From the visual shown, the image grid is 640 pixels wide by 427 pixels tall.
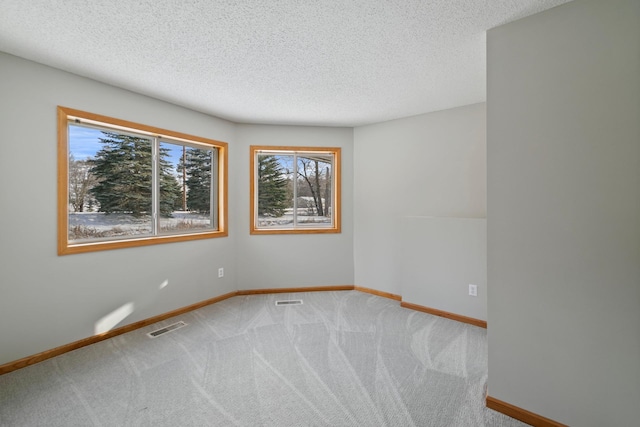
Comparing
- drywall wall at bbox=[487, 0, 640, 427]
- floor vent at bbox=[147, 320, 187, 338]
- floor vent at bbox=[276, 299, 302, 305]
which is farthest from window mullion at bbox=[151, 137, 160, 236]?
drywall wall at bbox=[487, 0, 640, 427]

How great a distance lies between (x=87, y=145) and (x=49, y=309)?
60.7 inches

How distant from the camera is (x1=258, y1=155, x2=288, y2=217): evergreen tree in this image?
4.59 m

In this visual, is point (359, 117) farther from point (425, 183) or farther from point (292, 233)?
point (292, 233)

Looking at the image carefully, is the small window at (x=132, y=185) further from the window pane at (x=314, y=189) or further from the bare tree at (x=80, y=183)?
the window pane at (x=314, y=189)

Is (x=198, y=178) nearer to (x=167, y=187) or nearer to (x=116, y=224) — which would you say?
(x=167, y=187)

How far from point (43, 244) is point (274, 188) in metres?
2.71

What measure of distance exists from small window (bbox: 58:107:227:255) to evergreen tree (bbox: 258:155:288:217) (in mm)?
577

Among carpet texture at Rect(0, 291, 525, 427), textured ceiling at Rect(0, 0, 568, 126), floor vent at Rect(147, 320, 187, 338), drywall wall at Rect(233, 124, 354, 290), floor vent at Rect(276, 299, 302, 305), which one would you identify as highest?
textured ceiling at Rect(0, 0, 568, 126)

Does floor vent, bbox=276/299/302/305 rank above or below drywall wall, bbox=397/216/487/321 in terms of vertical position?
below

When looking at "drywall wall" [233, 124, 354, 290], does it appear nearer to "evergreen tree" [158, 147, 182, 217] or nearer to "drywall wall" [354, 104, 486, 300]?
"drywall wall" [354, 104, 486, 300]

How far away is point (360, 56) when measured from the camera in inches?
93.9

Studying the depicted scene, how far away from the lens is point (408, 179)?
13.6ft

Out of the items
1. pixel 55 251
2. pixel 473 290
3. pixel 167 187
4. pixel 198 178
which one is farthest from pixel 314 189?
pixel 55 251

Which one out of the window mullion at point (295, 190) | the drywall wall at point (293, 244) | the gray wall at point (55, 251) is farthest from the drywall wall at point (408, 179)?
the gray wall at point (55, 251)
